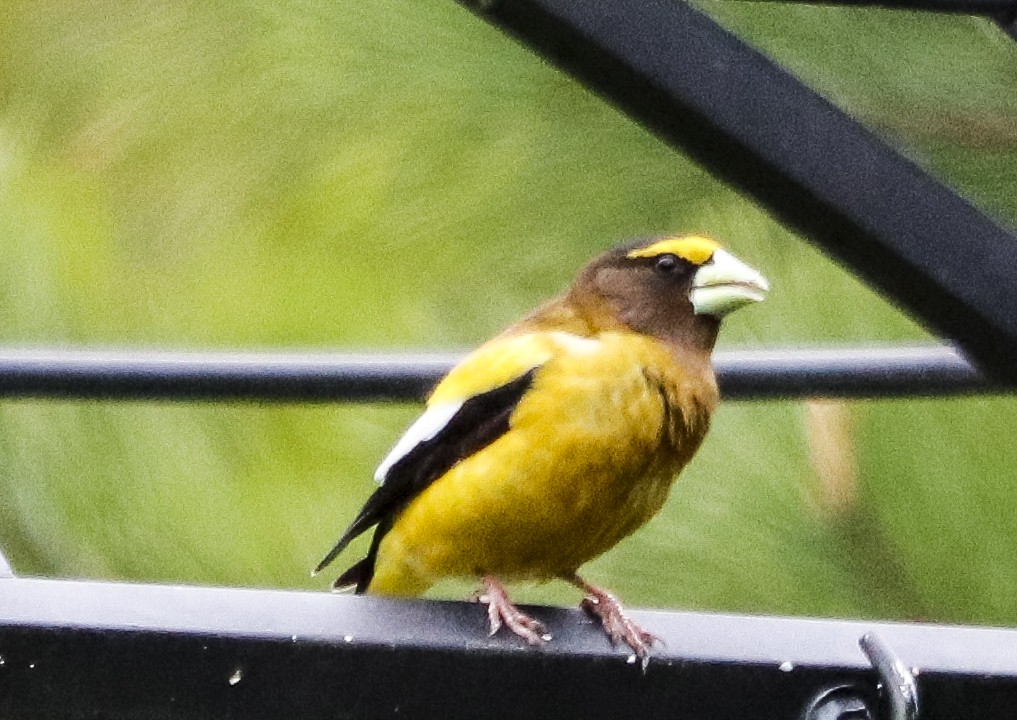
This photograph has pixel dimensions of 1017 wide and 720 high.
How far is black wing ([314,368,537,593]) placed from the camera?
1369 millimetres

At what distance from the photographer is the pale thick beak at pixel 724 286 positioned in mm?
1341

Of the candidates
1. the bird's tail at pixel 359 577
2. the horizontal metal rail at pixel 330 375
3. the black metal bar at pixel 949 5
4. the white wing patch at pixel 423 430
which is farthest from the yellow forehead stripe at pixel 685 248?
the black metal bar at pixel 949 5

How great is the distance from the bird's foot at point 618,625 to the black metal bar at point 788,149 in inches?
8.7

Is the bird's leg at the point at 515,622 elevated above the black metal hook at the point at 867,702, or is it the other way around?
the black metal hook at the point at 867,702

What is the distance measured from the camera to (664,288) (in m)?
1.54

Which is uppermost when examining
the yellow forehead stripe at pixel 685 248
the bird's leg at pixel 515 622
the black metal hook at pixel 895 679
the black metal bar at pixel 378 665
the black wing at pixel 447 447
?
the black metal hook at pixel 895 679

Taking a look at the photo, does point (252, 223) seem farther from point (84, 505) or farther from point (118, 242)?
point (84, 505)

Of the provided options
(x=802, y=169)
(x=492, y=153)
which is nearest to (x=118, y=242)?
(x=492, y=153)

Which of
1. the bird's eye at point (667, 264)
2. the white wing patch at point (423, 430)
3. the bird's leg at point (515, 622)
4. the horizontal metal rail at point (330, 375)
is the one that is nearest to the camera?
the bird's leg at point (515, 622)

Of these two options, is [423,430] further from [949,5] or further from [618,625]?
[949,5]

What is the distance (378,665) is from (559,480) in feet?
1.65

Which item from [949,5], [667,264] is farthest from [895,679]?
[667,264]

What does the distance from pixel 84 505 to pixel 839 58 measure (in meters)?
0.89

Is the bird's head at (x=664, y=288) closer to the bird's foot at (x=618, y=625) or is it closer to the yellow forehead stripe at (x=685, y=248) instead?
the yellow forehead stripe at (x=685, y=248)
